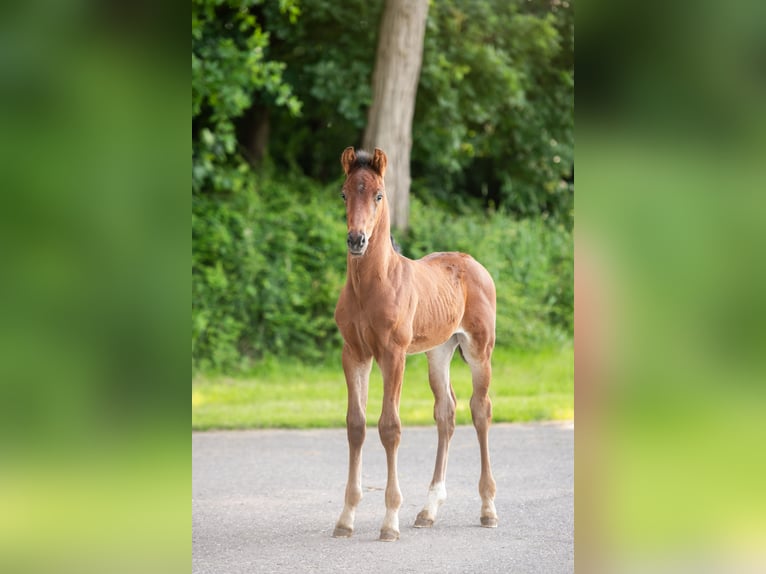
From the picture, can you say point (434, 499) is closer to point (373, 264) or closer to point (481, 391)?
point (481, 391)

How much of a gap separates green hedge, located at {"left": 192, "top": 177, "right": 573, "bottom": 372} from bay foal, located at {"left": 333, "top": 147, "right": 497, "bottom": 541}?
19.2 ft

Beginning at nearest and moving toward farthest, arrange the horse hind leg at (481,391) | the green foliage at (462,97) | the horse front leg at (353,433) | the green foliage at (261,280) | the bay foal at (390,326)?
the bay foal at (390,326) < the horse front leg at (353,433) < the horse hind leg at (481,391) < the green foliage at (261,280) < the green foliage at (462,97)

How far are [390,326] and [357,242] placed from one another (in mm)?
610

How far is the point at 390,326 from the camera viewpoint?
5.13 m

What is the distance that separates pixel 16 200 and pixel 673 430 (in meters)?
1.16

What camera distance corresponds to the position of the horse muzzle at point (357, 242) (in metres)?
4.72

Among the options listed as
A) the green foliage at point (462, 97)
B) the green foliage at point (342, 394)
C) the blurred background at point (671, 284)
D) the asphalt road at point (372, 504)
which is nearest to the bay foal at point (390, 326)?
the asphalt road at point (372, 504)

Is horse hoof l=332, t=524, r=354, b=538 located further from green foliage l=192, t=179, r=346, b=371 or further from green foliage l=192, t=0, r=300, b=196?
green foliage l=192, t=0, r=300, b=196

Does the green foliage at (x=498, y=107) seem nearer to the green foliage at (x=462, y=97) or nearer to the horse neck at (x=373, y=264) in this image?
the green foliage at (x=462, y=97)

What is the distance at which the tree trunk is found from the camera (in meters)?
12.4

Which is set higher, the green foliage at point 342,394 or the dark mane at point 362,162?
the dark mane at point 362,162

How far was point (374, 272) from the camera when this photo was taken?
16.9 feet

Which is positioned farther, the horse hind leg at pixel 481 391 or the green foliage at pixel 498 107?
the green foliage at pixel 498 107

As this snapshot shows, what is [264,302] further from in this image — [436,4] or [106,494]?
[106,494]
